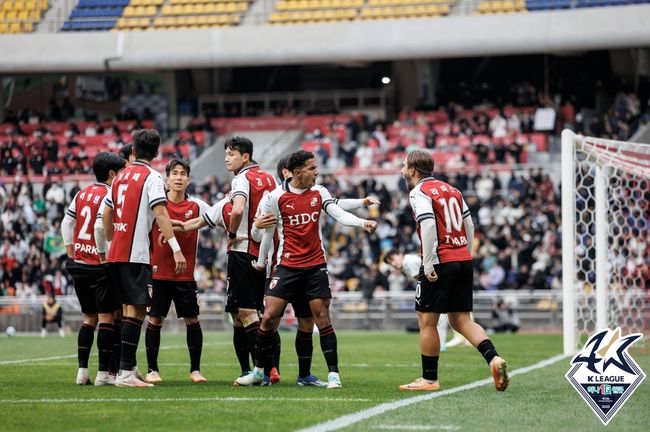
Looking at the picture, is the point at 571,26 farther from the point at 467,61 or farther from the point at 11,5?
the point at 11,5

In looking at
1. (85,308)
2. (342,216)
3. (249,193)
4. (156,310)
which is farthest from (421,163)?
(85,308)

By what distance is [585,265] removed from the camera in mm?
20172

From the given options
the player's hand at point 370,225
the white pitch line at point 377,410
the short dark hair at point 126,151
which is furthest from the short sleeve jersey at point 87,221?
the white pitch line at point 377,410

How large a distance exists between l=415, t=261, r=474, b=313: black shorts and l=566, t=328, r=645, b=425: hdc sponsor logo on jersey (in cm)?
276

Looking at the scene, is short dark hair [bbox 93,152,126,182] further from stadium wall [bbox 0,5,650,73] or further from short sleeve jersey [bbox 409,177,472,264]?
stadium wall [bbox 0,5,650,73]

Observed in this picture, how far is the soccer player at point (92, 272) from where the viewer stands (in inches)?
442

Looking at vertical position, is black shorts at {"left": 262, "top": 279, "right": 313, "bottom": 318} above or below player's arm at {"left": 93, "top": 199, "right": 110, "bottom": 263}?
below

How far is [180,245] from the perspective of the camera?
11617 millimetres

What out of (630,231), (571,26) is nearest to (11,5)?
(571,26)

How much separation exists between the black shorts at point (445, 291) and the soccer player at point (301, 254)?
2.64 ft

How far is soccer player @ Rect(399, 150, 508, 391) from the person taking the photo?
34.2 ft

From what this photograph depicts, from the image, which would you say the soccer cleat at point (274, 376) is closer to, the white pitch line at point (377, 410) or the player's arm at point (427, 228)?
the white pitch line at point (377, 410)

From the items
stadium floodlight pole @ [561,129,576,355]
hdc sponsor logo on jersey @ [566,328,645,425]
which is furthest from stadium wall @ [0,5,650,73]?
hdc sponsor logo on jersey @ [566,328,645,425]

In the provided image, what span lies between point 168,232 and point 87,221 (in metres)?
1.22
